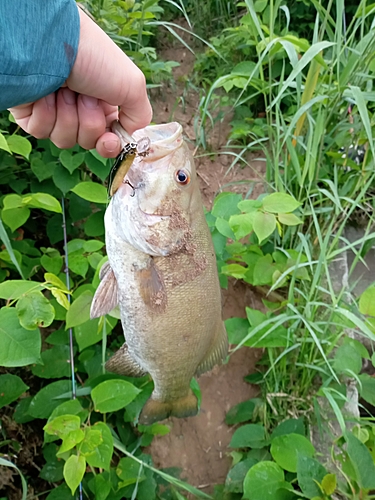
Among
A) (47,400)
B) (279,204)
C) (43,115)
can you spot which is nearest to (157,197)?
(43,115)

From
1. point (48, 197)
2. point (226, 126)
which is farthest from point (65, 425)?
point (226, 126)

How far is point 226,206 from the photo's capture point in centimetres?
157

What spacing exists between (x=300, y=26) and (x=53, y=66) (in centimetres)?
287

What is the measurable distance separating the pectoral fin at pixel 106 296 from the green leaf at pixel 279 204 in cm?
60

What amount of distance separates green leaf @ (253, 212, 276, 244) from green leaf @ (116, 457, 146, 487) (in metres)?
0.95

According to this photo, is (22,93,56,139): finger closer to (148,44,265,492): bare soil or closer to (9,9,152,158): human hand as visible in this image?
(9,9,152,158): human hand

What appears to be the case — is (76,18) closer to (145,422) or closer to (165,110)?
(145,422)

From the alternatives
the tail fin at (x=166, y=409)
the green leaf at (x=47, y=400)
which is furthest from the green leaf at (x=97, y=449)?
the green leaf at (x=47, y=400)

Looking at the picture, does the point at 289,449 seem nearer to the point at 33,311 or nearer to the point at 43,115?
the point at 33,311

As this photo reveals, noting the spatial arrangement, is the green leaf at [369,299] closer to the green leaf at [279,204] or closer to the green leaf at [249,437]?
the green leaf at [279,204]

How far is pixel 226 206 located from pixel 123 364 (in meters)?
0.68

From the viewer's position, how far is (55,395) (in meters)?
1.47

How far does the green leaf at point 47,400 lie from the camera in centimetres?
144

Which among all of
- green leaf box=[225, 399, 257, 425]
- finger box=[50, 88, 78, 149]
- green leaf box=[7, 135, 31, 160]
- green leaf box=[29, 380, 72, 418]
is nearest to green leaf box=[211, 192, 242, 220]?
finger box=[50, 88, 78, 149]
